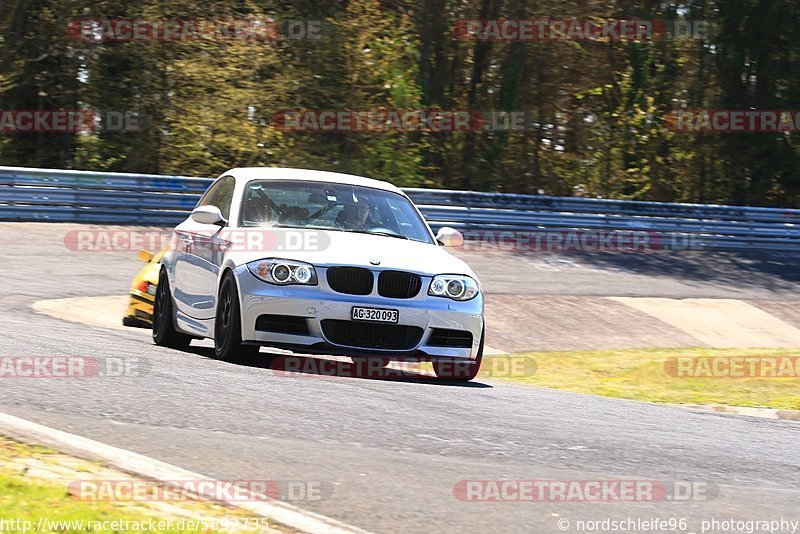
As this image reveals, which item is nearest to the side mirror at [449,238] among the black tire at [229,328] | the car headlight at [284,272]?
the car headlight at [284,272]

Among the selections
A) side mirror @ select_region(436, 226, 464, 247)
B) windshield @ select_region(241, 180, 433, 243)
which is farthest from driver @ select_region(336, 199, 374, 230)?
side mirror @ select_region(436, 226, 464, 247)

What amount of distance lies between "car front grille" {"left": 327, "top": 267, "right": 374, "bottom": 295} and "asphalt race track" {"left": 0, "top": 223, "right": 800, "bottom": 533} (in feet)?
2.19

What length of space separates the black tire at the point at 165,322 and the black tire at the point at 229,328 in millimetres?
1309

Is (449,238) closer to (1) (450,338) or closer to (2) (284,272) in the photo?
(1) (450,338)

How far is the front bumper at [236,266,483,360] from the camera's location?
31.1ft

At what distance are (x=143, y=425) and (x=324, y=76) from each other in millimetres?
23375

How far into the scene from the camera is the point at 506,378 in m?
13.6

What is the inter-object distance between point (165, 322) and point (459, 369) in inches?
105

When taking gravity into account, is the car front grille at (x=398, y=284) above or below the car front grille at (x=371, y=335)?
above

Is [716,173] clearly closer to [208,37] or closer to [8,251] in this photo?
[208,37]

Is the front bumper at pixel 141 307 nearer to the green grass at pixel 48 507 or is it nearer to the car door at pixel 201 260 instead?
the car door at pixel 201 260

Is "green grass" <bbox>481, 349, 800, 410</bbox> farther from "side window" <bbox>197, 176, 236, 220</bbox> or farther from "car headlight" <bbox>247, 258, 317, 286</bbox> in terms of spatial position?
"car headlight" <bbox>247, 258, 317, 286</bbox>

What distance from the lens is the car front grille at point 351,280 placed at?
9.62 meters

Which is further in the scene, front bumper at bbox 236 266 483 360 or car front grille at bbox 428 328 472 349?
car front grille at bbox 428 328 472 349
